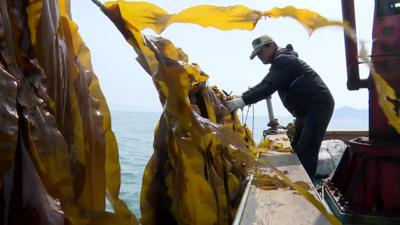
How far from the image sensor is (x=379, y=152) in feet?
9.40

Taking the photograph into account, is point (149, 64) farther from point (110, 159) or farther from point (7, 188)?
point (7, 188)

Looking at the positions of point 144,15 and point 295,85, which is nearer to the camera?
point 144,15

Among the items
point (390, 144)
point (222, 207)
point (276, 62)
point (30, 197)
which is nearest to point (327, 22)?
point (30, 197)

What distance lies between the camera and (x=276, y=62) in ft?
15.6

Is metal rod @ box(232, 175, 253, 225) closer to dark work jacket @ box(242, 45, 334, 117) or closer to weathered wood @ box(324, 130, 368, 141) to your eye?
dark work jacket @ box(242, 45, 334, 117)

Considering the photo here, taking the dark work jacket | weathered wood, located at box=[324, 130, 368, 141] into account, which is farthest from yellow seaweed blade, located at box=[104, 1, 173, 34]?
weathered wood, located at box=[324, 130, 368, 141]

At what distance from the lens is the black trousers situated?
14.9ft

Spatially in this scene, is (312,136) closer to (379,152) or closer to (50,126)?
(379,152)

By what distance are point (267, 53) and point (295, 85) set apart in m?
0.54

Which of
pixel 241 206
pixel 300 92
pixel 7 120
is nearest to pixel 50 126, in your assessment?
pixel 7 120

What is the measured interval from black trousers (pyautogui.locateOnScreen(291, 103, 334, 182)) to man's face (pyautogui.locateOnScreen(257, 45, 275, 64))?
2.82 ft

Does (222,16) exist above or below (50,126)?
above

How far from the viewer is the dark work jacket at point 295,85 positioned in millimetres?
4734

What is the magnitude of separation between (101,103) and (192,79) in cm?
116
